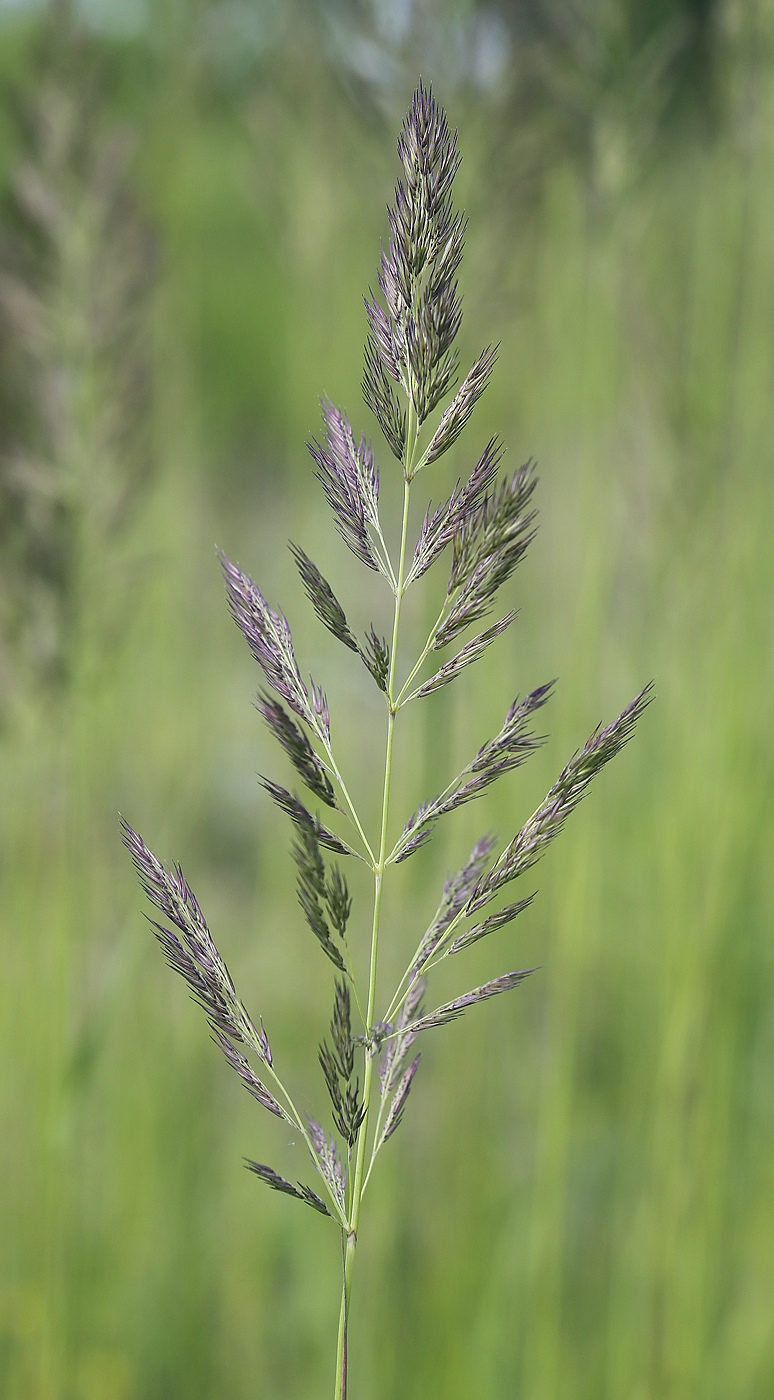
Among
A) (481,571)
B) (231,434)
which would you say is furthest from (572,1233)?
(231,434)

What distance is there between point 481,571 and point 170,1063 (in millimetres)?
765

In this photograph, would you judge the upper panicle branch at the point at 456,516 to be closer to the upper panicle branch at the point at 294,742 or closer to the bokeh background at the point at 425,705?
the upper panicle branch at the point at 294,742

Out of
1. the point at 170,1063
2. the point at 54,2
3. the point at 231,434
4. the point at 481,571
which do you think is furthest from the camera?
the point at 231,434

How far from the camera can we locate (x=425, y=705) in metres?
0.58

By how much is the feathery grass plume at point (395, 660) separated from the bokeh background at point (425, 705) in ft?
1.07

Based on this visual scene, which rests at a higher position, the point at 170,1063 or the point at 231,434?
the point at 231,434

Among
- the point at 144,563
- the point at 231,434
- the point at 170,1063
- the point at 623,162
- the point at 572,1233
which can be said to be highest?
the point at 231,434

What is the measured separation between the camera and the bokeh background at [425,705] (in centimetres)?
52

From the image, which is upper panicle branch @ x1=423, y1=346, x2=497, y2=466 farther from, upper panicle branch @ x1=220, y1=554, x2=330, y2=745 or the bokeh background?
the bokeh background

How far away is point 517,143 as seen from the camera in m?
0.54

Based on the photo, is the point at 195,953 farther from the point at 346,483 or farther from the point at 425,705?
the point at 425,705

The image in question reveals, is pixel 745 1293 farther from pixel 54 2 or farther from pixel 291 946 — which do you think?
pixel 54 2

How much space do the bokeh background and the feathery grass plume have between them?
0.33 metres

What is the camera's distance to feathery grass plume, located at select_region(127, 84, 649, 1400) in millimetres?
169
